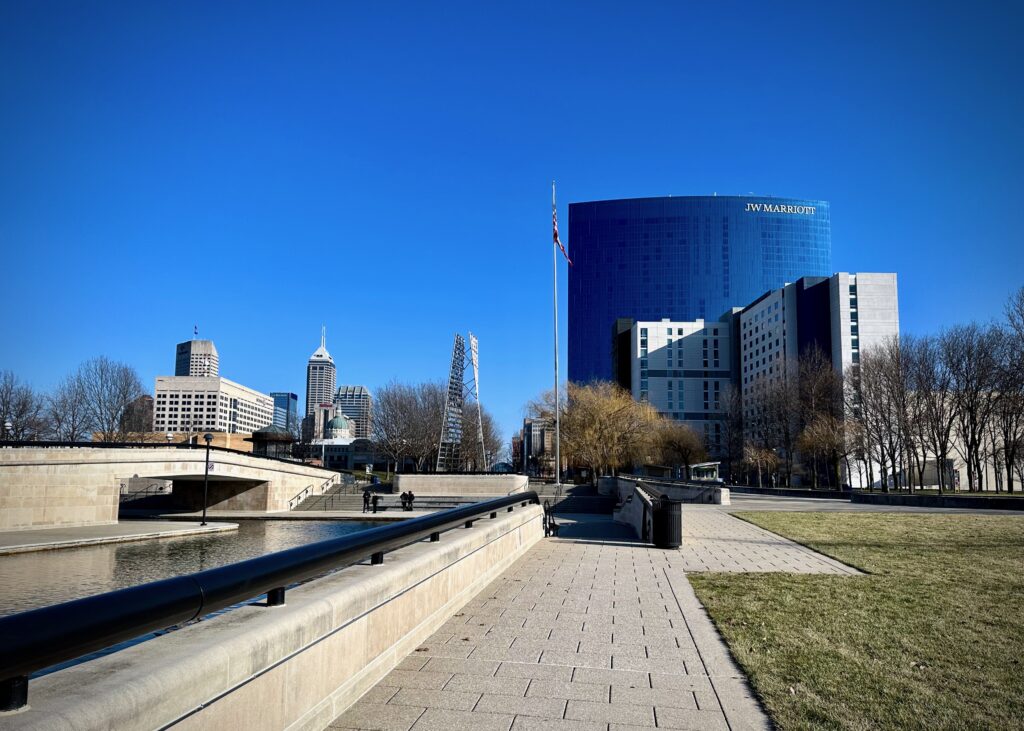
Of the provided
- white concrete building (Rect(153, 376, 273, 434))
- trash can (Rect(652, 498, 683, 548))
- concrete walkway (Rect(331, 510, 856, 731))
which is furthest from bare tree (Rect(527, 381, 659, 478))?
white concrete building (Rect(153, 376, 273, 434))

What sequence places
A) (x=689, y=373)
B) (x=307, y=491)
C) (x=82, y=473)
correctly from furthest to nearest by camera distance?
(x=689, y=373) → (x=307, y=491) → (x=82, y=473)

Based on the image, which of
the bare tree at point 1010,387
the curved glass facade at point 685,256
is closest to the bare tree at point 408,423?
the bare tree at point 1010,387

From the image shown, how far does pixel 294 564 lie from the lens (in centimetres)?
411

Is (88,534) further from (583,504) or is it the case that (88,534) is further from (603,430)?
(603,430)

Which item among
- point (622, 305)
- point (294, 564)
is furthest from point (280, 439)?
point (622, 305)

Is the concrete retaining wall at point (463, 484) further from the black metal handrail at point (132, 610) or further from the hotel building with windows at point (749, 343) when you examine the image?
the hotel building with windows at point (749, 343)

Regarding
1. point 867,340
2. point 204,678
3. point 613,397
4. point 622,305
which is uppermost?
point 622,305

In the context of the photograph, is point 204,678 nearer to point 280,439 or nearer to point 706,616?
point 706,616

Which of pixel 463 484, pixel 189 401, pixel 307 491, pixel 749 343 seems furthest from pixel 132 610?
pixel 189 401

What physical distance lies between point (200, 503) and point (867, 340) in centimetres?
7937

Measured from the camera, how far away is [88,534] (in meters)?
29.3

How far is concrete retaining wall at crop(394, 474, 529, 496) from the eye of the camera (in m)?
50.8

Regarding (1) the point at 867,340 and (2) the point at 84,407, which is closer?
(2) the point at 84,407

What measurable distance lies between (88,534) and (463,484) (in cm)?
2634
